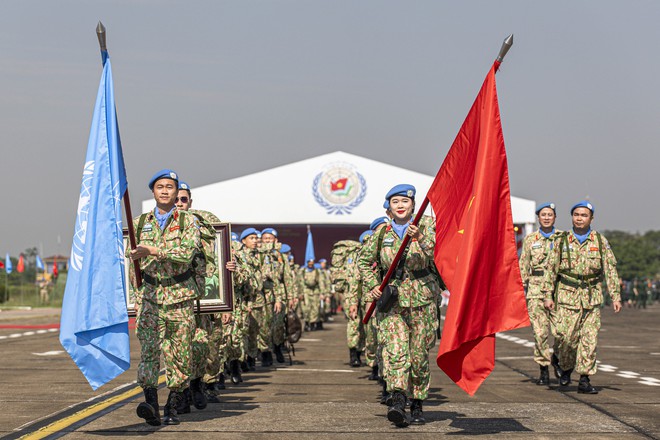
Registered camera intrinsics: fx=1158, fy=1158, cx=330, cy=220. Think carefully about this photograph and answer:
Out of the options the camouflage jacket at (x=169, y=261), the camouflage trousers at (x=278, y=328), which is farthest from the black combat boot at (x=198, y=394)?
the camouflage trousers at (x=278, y=328)

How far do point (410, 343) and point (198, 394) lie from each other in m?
2.31

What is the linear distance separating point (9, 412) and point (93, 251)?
7.25 ft

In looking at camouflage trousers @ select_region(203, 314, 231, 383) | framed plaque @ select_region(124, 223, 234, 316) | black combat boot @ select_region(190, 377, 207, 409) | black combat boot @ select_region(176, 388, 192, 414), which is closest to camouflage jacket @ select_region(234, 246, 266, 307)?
camouflage trousers @ select_region(203, 314, 231, 383)

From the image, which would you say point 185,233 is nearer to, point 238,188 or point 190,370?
point 190,370

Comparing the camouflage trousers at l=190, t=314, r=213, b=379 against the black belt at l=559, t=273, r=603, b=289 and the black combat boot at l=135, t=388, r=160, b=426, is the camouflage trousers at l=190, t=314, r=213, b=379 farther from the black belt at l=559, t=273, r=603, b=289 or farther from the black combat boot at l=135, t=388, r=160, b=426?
the black belt at l=559, t=273, r=603, b=289

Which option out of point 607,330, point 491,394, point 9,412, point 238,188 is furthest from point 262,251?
point 238,188

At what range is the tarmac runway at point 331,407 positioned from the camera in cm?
907

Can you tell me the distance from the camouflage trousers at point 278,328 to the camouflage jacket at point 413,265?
Result: 296 inches

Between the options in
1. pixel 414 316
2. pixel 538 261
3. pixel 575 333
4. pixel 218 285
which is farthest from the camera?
pixel 538 261

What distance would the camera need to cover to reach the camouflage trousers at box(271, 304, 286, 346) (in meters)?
17.5

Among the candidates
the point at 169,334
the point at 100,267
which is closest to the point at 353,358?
the point at 169,334

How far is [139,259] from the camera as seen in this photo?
983 centimetres

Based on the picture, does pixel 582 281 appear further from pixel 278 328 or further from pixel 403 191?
pixel 278 328

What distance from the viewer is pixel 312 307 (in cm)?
3009
